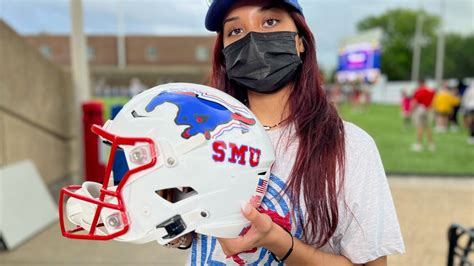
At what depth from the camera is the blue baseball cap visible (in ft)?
3.82

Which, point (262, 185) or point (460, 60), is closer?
point (262, 185)

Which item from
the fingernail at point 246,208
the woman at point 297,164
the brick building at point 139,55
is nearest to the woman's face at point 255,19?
the woman at point 297,164

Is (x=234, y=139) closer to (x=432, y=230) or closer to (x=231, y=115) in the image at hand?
(x=231, y=115)

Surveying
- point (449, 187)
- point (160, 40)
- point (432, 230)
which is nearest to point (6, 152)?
point (432, 230)

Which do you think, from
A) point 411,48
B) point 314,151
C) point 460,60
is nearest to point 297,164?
point 314,151

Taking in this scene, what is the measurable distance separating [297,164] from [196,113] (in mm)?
307

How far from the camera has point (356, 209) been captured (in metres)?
1.05

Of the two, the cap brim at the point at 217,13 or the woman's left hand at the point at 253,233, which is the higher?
the cap brim at the point at 217,13

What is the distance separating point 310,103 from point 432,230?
4398 millimetres

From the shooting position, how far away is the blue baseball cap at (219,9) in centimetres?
116

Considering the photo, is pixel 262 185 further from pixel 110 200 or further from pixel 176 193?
pixel 110 200

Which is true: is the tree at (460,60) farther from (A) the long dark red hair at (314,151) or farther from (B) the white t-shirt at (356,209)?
(B) the white t-shirt at (356,209)

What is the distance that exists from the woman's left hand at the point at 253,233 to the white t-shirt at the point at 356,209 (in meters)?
0.13

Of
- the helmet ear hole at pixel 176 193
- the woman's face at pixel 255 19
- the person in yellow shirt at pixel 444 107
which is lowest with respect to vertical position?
the person in yellow shirt at pixel 444 107
